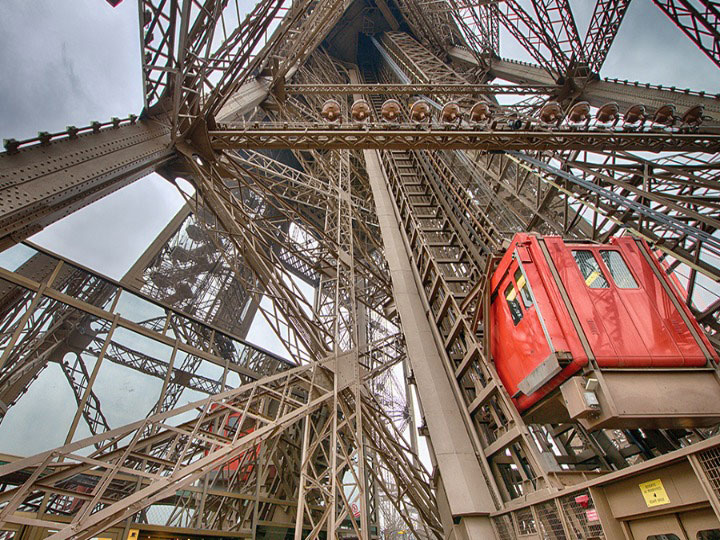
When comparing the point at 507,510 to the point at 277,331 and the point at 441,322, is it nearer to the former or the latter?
the point at 441,322

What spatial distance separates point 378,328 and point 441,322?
44.2 ft

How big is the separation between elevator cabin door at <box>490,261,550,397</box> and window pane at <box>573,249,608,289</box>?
2.41 feet

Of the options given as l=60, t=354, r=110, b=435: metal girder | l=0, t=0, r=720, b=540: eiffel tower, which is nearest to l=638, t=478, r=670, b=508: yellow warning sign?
l=0, t=0, r=720, b=540: eiffel tower

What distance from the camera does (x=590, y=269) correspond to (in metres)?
4.61

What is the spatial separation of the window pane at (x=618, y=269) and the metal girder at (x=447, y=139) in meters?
2.99

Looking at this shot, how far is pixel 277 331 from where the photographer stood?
7.84 meters

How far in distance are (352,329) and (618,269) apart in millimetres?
5472

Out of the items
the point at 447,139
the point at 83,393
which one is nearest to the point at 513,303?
the point at 447,139

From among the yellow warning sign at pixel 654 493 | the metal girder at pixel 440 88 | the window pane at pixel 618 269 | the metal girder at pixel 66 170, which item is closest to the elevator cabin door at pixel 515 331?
the window pane at pixel 618 269

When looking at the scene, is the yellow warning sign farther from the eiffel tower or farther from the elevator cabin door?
the elevator cabin door

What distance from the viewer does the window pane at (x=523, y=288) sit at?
4.67 metres

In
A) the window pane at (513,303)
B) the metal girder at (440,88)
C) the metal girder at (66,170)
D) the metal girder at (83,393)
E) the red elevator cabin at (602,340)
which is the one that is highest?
the metal girder at (440,88)

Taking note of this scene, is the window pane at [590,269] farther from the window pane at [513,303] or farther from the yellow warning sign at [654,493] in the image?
the yellow warning sign at [654,493]

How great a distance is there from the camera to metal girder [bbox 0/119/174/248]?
13.1 feet
